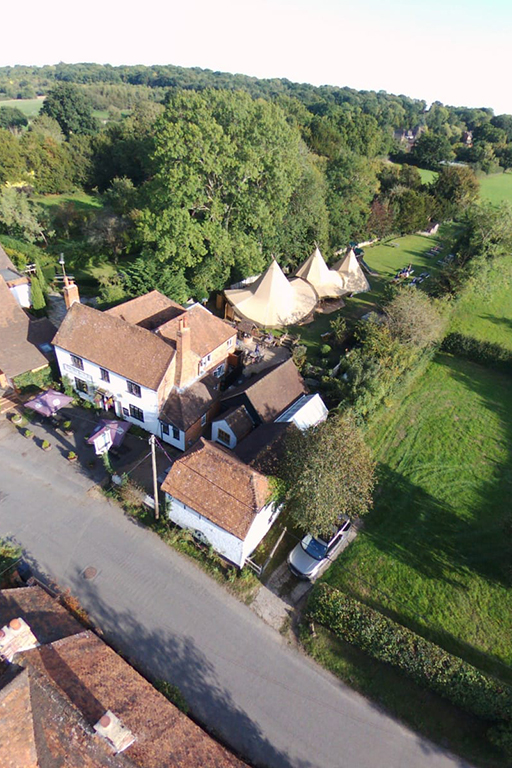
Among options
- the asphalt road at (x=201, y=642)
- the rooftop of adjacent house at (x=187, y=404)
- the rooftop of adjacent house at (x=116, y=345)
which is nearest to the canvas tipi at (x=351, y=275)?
the rooftop of adjacent house at (x=187, y=404)

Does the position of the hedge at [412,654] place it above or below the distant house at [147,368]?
below

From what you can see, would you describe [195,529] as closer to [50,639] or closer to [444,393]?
[50,639]

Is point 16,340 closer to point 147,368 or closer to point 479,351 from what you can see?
point 147,368

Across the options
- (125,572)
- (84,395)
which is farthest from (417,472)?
(84,395)

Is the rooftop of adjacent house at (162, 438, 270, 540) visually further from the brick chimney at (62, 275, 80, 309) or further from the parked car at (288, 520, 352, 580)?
the brick chimney at (62, 275, 80, 309)

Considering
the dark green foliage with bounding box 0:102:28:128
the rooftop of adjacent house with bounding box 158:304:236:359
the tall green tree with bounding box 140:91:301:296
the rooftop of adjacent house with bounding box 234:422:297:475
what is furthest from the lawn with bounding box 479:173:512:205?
the dark green foliage with bounding box 0:102:28:128

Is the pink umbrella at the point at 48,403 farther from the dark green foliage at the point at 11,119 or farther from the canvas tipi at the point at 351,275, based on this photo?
the dark green foliage at the point at 11,119

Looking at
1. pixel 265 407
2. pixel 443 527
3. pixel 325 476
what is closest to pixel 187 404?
pixel 265 407
